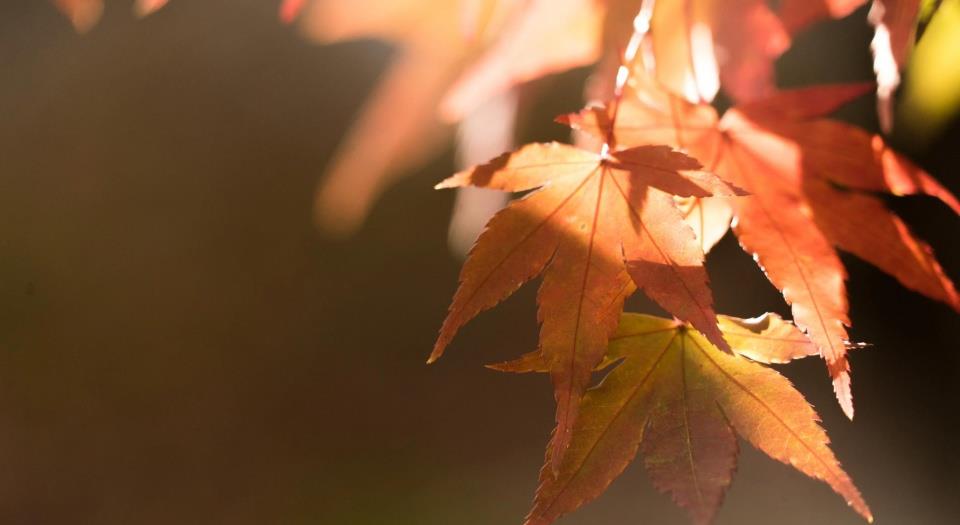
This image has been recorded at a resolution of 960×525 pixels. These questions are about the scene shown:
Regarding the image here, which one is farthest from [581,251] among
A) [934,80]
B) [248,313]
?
[248,313]

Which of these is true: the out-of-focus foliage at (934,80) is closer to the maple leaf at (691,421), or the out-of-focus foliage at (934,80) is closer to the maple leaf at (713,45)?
the maple leaf at (713,45)

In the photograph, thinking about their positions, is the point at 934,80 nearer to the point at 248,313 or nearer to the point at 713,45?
the point at 713,45

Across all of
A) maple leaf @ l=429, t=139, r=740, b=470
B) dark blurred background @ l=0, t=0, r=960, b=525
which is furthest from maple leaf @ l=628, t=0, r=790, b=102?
dark blurred background @ l=0, t=0, r=960, b=525

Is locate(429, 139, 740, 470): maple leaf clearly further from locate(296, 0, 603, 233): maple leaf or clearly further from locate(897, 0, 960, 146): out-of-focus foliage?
locate(897, 0, 960, 146): out-of-focus foliage

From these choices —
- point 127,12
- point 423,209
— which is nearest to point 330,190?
point 423,209

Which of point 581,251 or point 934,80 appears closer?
point 581,251

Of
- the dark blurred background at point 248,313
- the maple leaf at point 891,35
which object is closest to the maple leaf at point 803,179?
the maple leaf at point 891,35
